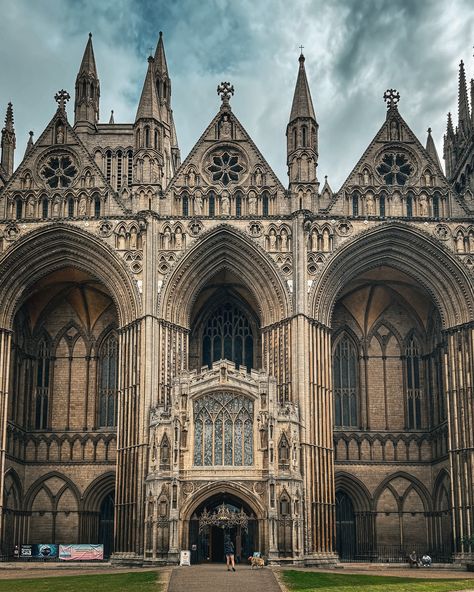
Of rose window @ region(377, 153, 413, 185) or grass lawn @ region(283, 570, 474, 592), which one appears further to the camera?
rose window @ region(377, 153, 413, 185)

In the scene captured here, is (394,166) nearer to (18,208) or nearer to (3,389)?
(18,208)

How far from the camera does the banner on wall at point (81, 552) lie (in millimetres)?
44750

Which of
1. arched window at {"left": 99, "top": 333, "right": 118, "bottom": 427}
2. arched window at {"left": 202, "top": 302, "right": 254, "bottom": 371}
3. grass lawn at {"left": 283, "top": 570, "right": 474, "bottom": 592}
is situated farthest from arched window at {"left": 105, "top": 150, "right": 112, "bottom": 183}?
grass lawn at {"left": 283, "top": 570, "right": 474, "bottom": 592}

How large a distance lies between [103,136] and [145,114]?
57.8 ft

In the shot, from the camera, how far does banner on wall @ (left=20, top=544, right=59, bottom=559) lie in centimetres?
4622

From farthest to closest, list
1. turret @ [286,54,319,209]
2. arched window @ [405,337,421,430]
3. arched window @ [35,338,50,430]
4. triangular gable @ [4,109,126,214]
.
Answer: arched window @ [35,338,50,430], arched window @ [405,337,421,430], triangular gable @ [4,109,126,214], turret @ [286,54,319,209]

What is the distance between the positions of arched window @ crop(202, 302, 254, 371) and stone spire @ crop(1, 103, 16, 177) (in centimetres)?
1478

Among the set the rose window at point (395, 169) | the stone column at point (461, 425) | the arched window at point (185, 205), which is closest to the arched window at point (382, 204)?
the rose window at point (395, 169)

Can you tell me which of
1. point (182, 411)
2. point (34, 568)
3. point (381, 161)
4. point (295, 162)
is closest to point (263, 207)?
point (295, 162)

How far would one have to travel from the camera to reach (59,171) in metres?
49.4

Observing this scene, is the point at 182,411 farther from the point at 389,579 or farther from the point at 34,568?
the point at 389,579

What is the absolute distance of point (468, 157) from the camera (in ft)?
168

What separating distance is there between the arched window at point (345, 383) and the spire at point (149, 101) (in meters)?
16.6

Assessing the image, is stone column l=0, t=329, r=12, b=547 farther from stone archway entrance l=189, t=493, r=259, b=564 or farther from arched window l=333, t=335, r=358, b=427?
arched window l=333, t=335, r=358, b=427
